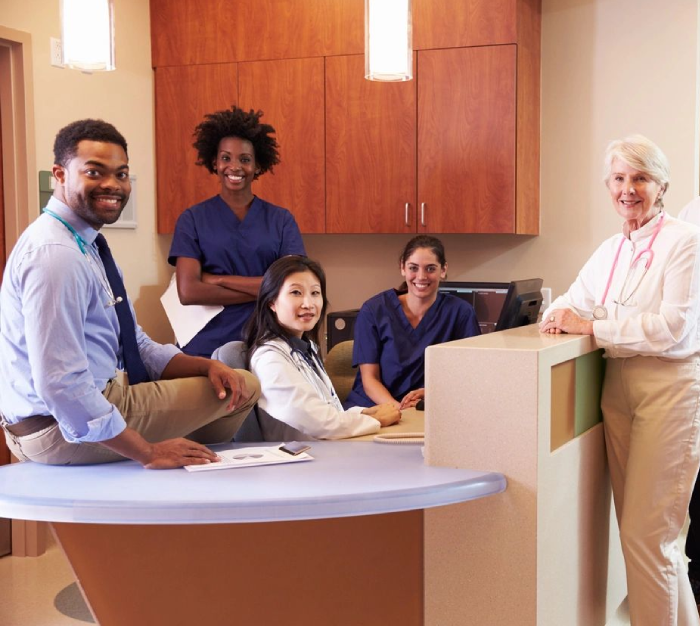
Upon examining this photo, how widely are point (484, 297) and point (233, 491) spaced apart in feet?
8.88

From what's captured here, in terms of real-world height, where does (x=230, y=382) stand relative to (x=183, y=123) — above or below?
below

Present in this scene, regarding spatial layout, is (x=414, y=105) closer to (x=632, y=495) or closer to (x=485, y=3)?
(x=485, y=3)

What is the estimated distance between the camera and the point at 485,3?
4.11 metres

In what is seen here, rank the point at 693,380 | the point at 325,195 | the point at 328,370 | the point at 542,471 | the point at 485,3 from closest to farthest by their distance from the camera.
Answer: the point at 542,471, the point at 693,380, the point at 328,370, the point at 485,3, the point at 325,195

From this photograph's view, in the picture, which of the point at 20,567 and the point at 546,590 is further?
the point at 20,567

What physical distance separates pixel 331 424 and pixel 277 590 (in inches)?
19.4

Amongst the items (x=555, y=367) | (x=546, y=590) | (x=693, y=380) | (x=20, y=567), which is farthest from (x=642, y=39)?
(x=20, y=567)

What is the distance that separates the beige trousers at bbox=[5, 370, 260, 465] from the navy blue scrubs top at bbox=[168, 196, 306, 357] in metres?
1.43

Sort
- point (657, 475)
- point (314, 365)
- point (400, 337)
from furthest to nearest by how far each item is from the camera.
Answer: point (400, 337)
point (314, 365)
point (657, 475)

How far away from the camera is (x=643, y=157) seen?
7.84ft

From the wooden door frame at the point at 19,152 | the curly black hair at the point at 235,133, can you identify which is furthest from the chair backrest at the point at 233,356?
the wooden door frame at the point at 19,152

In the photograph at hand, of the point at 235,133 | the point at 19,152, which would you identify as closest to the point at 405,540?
the point at 235,133

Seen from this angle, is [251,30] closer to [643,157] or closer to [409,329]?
[409,329]

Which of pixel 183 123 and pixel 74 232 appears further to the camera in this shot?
pixel 183 123
